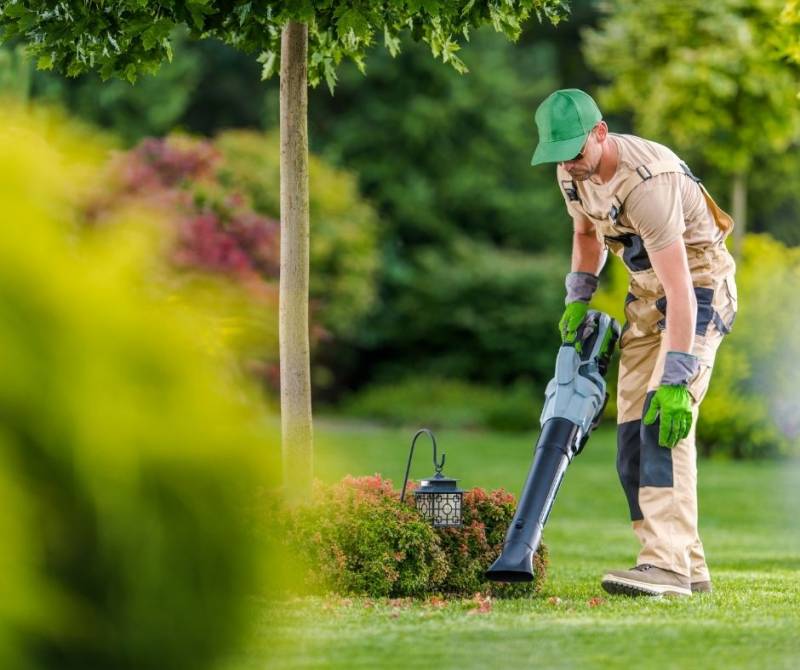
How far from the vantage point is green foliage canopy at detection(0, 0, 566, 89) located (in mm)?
5176

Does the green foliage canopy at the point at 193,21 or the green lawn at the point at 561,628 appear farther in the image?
the green foliage canopy at the point at 193,21

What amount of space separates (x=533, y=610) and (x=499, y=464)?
35.3ft

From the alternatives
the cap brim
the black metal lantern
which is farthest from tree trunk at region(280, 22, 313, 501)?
the cap brim

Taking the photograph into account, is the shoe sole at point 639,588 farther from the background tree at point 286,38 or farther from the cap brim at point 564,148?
the cap brim at point 564,148

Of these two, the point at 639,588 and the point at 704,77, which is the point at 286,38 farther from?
the point at 704,77

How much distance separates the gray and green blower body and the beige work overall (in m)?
0.14

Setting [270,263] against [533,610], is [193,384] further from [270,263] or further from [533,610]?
[270,263]

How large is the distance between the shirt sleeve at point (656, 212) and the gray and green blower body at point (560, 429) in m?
0.49

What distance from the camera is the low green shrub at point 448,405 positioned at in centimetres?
2194

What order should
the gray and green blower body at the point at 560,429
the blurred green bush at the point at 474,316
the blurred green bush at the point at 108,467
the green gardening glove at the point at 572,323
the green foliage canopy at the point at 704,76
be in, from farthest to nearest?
the blurred green bush at the point at 474,316, the green foliage canopy at the point at 704,76, the green gardening glove at the point at 572,323, the gray and green blower body at the point at 560,429, the blurred green bush at the point at 108,467

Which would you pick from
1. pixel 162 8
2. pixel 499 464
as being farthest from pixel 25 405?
pixel 499 464

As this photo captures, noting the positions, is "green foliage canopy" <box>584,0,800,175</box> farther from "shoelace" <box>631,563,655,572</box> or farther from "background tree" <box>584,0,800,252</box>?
"shoelace" <box>631,563,655,572</box>

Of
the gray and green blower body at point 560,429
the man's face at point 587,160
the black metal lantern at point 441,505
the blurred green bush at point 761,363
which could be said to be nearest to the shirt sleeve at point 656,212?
the man's face at point 587,160

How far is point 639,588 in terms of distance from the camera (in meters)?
5.15
